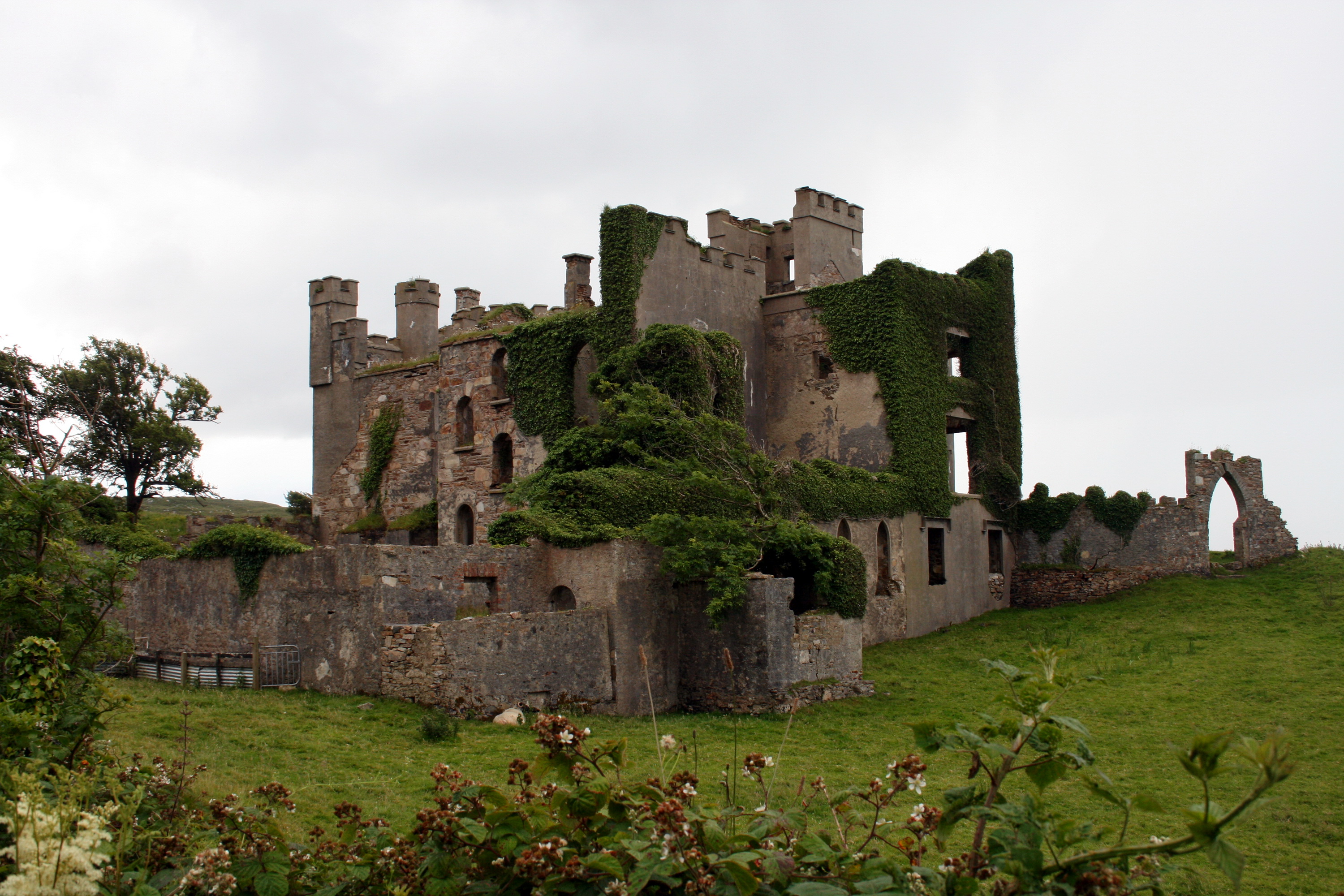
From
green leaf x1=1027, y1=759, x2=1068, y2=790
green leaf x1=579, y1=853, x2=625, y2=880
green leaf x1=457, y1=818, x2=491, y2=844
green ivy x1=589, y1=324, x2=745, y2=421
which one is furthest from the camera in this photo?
green ivy x1=589, y1=324, x2=745, y2=421

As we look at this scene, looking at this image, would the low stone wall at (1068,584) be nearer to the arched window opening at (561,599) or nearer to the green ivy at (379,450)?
the arched window opening at (561,599)

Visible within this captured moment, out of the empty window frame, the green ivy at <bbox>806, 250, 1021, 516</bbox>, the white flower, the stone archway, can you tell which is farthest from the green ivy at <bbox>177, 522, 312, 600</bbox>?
the stone archway

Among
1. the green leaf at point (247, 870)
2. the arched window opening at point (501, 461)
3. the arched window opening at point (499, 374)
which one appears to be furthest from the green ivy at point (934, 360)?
the green leaf at point (247, 870)

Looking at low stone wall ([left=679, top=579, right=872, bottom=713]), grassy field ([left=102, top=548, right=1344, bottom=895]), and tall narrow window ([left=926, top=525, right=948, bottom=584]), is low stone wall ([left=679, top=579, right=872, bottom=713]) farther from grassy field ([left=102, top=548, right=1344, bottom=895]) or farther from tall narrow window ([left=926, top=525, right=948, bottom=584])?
tall narrow window ([left=926, top=525, right=948, bottom=584])

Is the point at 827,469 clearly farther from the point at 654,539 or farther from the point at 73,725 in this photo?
the point at 73,725

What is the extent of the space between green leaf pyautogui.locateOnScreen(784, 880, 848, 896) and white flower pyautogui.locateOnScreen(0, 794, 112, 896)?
238 centimetres

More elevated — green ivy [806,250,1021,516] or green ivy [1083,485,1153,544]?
green ivy [806,250,1021,516]


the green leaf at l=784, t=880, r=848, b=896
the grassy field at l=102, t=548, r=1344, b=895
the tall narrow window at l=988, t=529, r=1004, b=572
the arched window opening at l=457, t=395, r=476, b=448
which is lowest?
the grassy field at l=102, t=548, r=1344, b=895

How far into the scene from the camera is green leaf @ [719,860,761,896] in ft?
12.3

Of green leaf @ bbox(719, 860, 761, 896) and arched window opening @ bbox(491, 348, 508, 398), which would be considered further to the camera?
arched window opening @ bbox(491, 348, 508, 398)

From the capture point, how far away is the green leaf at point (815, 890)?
380cm

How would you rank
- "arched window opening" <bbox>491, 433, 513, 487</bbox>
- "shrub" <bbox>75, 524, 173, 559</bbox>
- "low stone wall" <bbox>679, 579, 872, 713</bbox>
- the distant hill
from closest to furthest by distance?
"low stone wall" <bbox>679, 579, 872, 713</bbox>
"shrub" <bbox>75, 524, 173, 559</bbox>
"arched window opening" <bbox>491, 433, 513, 487</bbox>
the distant hill

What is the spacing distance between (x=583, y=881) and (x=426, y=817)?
0.70 metres

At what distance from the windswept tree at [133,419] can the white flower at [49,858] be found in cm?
3984
